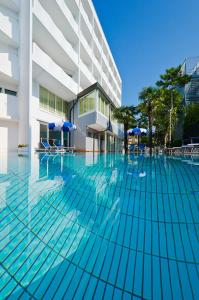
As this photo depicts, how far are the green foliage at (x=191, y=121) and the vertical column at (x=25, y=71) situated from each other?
22122 mm

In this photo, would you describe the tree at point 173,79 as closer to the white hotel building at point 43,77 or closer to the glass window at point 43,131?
the white hotel building at point 43,77

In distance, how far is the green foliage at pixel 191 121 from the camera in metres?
26.9

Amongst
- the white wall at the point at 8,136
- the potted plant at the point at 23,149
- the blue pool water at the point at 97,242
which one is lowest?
the blue pool water at the point at 97,242

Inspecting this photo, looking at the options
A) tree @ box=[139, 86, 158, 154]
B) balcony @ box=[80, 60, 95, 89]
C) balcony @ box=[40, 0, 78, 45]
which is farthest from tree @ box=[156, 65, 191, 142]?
balcony @ box=[40, 0, 78, 45]

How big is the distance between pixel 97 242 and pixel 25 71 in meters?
13.8

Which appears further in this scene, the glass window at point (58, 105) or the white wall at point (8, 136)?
the glass window at point (58, 105)

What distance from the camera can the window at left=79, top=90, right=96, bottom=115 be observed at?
61.4 ft

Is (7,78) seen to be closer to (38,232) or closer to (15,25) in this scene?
(15,25)

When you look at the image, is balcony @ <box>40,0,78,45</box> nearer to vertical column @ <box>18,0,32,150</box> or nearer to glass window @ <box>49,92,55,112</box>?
vertical column @ <box>18,0,32,150</box>

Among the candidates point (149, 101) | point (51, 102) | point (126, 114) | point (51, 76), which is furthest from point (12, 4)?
point (126, 114)

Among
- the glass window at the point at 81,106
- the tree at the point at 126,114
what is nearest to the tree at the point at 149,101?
the tree at the point at 126,114

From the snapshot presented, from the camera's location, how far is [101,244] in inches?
111

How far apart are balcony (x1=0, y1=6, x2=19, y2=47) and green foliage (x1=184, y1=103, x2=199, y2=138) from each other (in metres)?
23.0

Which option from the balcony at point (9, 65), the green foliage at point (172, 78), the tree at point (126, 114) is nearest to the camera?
the balcony at point (9, 65)
